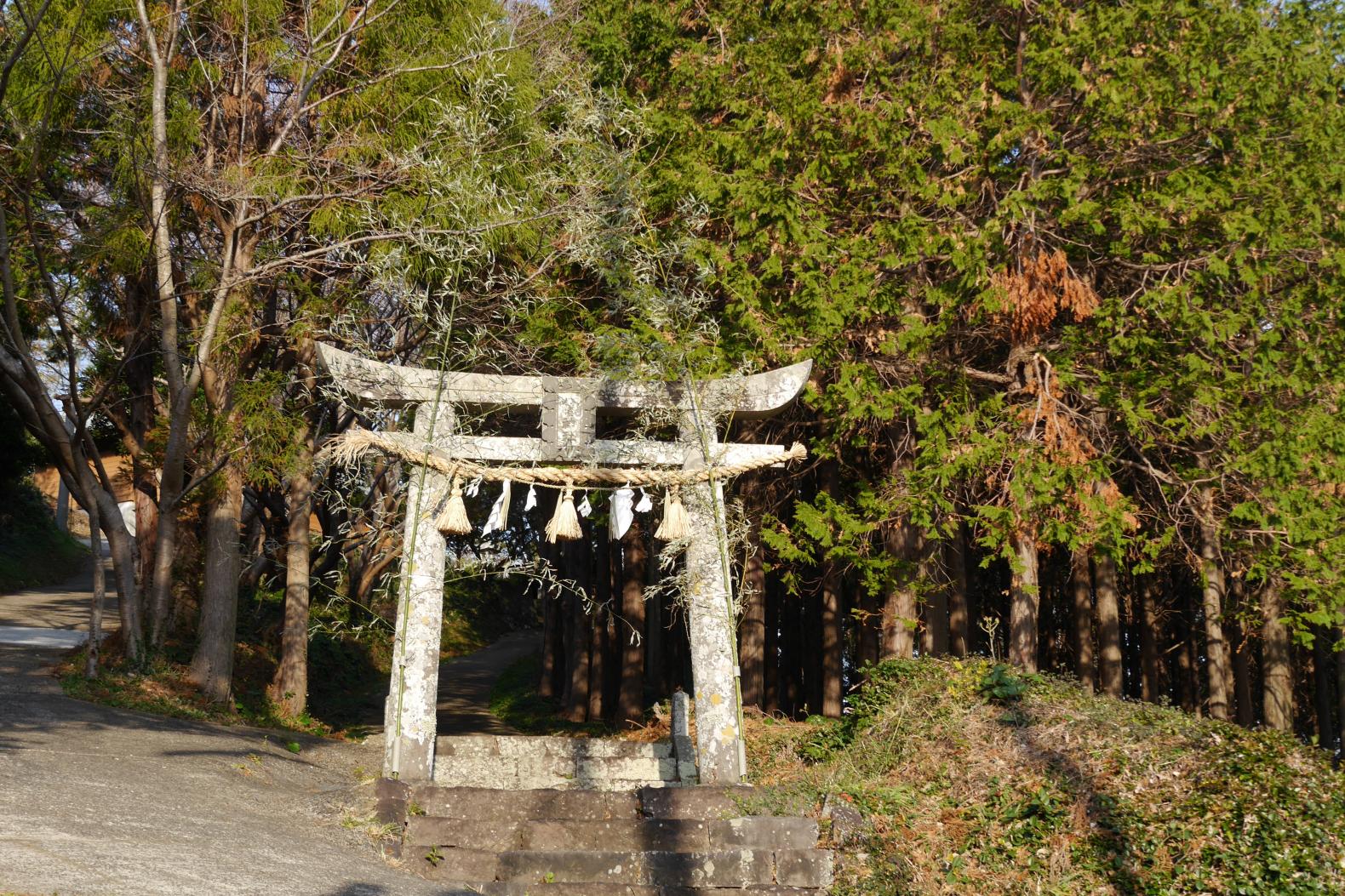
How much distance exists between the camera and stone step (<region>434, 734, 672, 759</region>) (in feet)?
31.5

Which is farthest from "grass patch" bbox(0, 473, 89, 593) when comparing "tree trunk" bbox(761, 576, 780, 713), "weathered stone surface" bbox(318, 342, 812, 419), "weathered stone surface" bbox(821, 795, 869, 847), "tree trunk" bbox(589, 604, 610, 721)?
"weathered stone surface" bbox(821, 795, 869, 847)

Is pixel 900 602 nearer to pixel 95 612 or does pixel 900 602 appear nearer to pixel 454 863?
pixel 454 863

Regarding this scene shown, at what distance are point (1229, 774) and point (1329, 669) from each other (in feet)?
42.7

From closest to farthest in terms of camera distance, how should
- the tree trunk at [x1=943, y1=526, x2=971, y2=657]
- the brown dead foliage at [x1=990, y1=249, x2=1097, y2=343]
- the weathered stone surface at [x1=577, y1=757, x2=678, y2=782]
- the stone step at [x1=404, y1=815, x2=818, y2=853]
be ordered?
the stone step at [x1=404, y1=815, x2=818, y2=853] → the weathered stone surface at [x1=577, y1=757, x2=678, y2=782] → the brown dead foliage at [x1=990, y1=249, x2=1097, y2=343] → the tree trunk at [x1=943, y1=526, x2=971, y2=657]

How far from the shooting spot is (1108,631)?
15.3 metres

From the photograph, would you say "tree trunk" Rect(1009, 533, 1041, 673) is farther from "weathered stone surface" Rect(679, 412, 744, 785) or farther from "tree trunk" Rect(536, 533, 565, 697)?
"tree trunk" Rect(536, 533, 565, 697)

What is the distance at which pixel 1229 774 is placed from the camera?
814 cm

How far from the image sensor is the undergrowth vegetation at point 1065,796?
7.58 m

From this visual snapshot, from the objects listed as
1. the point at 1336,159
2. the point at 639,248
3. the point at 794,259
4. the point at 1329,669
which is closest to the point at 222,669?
the point at 639,248

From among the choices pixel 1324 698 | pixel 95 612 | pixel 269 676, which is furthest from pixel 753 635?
pixel 1324 698

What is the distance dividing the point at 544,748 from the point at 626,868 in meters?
2.40

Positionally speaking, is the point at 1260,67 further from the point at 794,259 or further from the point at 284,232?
the point at 284,232

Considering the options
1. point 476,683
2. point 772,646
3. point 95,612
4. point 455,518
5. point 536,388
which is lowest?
point 476,683

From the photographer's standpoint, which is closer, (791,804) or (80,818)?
(80,818)
